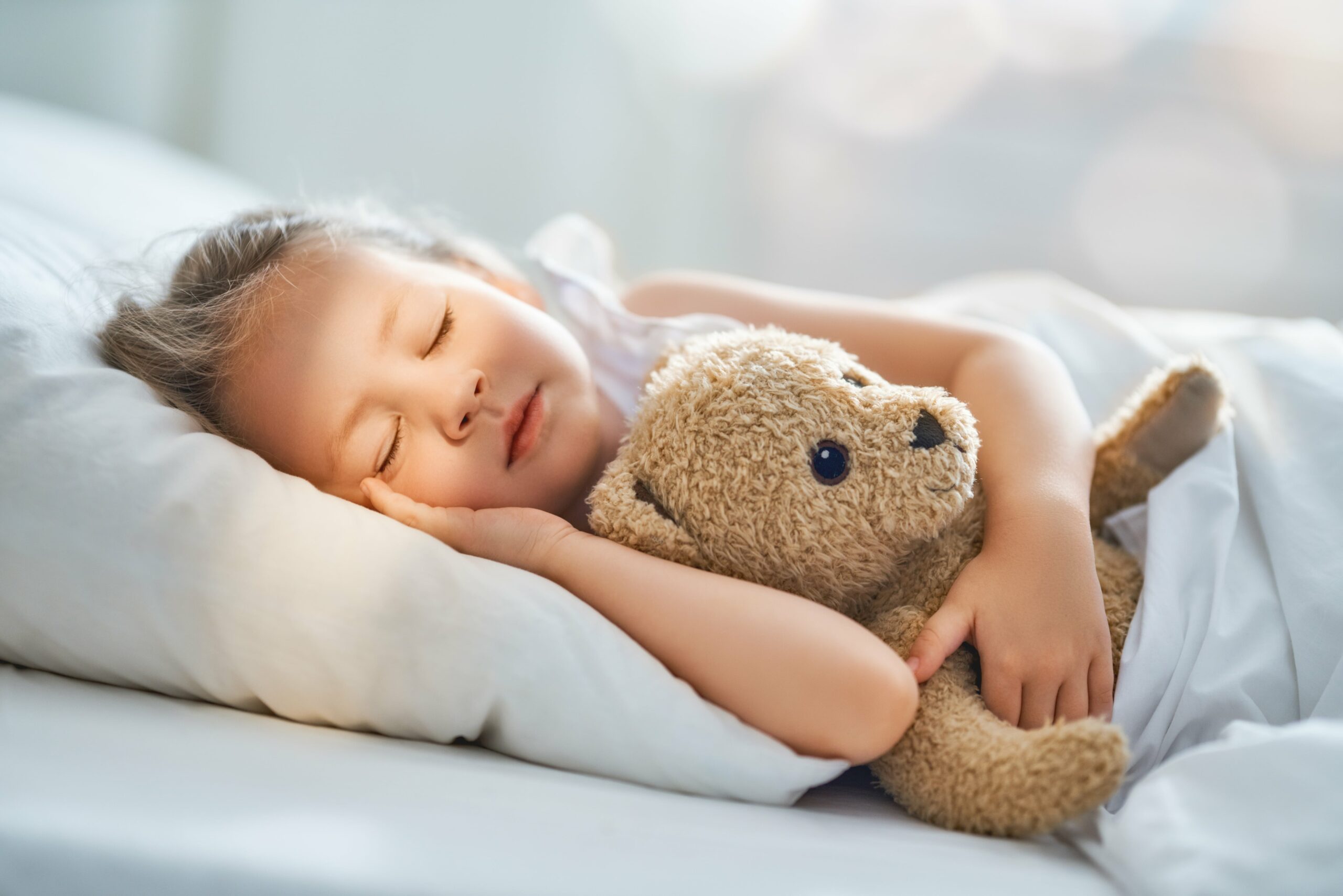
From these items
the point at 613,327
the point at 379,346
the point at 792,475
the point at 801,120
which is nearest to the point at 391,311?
the point at 379,346

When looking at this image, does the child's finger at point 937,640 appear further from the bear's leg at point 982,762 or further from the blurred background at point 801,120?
the blurred background at point 801,120

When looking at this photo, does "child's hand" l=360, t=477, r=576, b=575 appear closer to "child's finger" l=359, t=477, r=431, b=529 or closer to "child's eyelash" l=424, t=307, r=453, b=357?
"child's finger" l=359, t=477, r=431, b=529

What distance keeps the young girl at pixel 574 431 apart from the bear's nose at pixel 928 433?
5.0 inches

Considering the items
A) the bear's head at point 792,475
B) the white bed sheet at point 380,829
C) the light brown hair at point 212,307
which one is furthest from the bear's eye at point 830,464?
the light brown hair at point 212,307

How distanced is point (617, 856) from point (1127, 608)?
0.46m

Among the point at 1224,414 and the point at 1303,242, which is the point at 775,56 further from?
the point at 1224,414

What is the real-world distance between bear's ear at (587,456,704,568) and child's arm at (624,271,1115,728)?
185mm

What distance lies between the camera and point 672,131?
6.18 ft

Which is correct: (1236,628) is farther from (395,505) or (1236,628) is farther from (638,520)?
(395,505)

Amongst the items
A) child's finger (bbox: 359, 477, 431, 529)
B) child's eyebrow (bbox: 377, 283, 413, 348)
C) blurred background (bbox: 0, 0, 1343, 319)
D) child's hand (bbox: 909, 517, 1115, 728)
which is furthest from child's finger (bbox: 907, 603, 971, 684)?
blurred background (bbox: 0, 0, 1343, 319)

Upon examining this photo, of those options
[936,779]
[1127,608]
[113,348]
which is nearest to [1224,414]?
[1127,608]

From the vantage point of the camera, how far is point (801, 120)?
184 cm

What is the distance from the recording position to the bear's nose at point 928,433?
0.59 metres

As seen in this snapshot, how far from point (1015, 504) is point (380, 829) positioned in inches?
20.1
